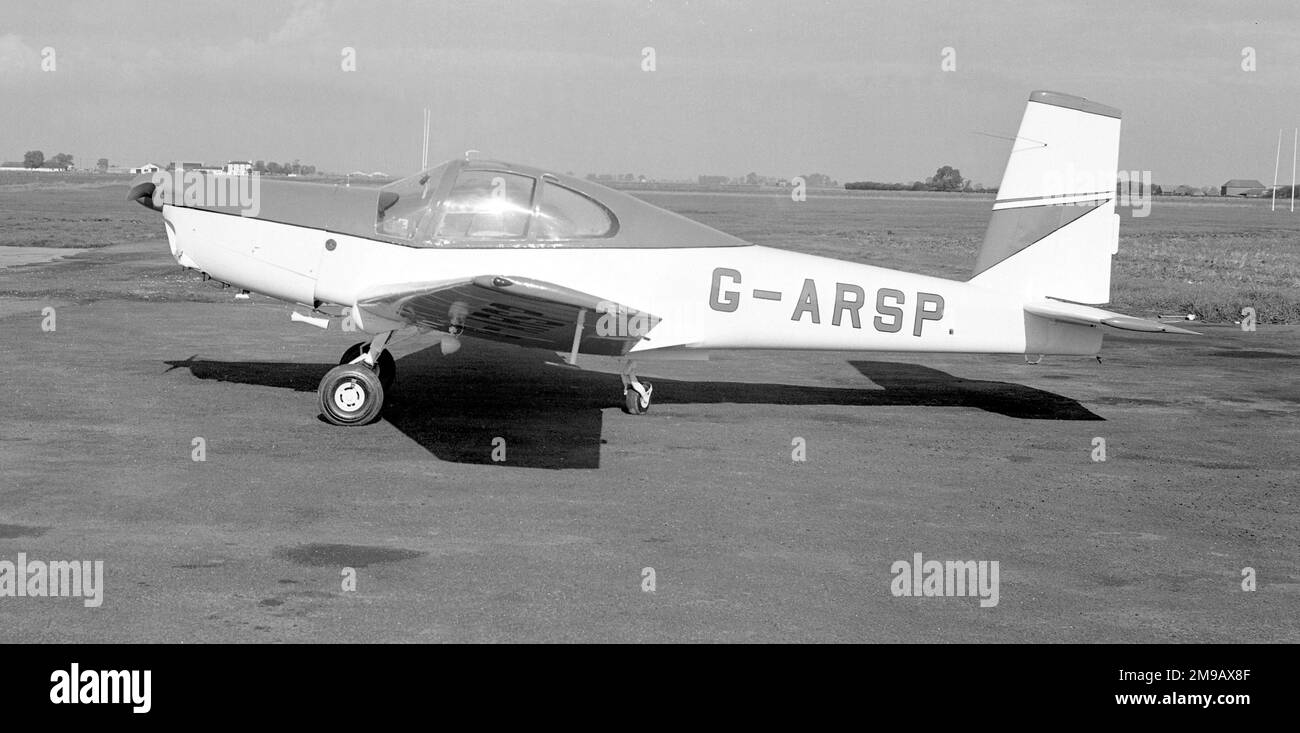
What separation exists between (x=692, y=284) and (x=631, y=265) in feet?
1.68

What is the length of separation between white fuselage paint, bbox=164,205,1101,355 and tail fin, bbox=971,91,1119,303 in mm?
359

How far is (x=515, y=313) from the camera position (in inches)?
320

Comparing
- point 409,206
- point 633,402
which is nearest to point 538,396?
point 633,402

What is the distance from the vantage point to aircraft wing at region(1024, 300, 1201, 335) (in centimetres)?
923

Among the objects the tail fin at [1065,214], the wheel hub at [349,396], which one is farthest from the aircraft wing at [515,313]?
the tail fin at [1065,214]

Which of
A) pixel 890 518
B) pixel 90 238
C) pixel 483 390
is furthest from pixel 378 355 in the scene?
pixel 90 238

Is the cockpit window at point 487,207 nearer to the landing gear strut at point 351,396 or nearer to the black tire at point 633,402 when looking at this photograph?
the landing gear strut at point 351,396

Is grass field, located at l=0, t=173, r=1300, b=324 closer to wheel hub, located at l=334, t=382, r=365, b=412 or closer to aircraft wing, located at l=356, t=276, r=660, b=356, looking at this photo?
aircraft wing, located at l=356, t=276, r=660, b=356

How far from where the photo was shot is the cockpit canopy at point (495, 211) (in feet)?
29.6

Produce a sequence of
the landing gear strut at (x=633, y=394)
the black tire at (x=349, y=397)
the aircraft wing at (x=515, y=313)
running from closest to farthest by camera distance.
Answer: the aircraft wing at (x=515, y=313) → the black tire at (x=349, y=397) → the landing gear strut at (x=633, y=394)

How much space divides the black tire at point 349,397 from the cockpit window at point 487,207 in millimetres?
1221

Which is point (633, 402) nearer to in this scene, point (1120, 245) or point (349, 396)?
point (349, 396)

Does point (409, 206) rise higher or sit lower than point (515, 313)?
higher
